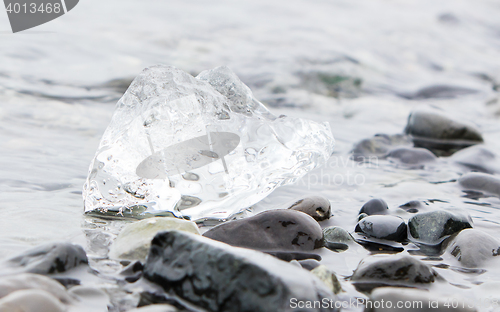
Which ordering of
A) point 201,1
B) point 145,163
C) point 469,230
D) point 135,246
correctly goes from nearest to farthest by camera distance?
point 135,246, point 469,230, point 145,163, point 201,1

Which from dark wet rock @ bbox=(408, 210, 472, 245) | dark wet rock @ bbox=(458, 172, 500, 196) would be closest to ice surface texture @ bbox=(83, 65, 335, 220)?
dark wet rock @ bbox=(408, 210, 472, 245)

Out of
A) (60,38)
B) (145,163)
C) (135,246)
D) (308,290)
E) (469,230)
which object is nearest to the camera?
(308,290)

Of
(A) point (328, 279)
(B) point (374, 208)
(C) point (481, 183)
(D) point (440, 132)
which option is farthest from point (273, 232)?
(D) point (440, 132)

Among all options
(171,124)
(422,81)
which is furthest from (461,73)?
(171,124)

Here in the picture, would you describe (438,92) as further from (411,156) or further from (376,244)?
(376,244)

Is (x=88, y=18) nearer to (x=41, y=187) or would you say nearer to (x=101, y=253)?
(x=41, y=187)

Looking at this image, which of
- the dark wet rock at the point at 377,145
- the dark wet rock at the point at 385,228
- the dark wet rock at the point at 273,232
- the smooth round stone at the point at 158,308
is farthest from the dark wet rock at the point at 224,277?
the dark wet rock at the point at 377,145
